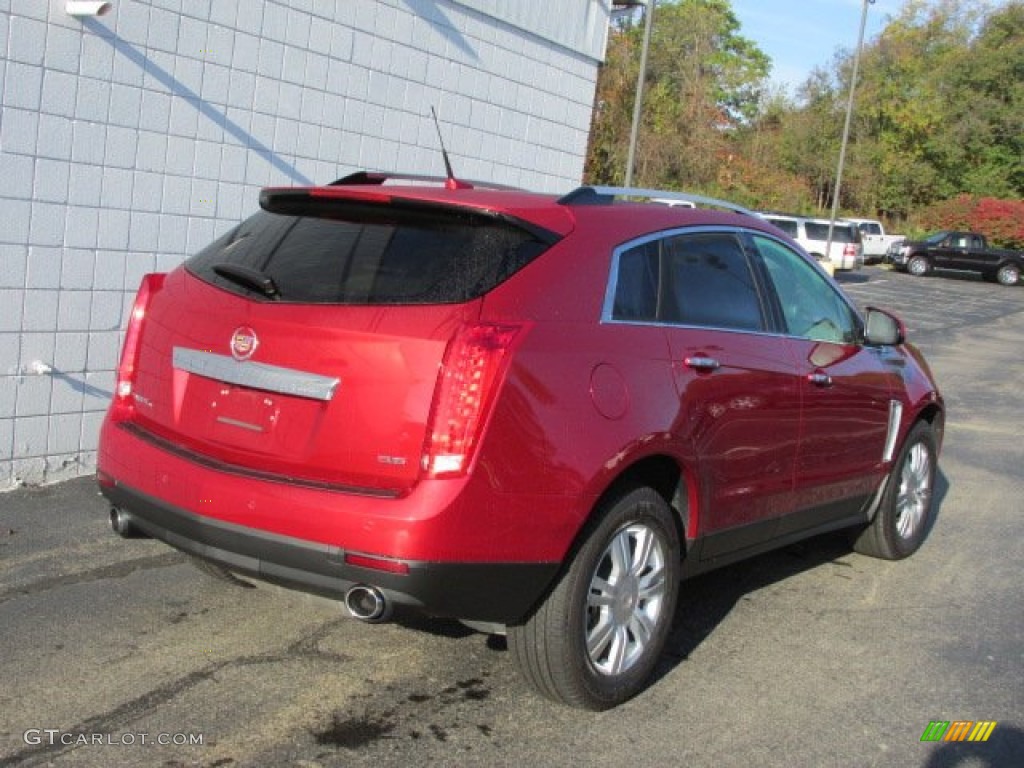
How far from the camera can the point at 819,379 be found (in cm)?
500

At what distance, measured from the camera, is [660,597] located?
4.12 metres

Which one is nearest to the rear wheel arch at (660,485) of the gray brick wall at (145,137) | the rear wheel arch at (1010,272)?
the gray brick wall at (145,137)

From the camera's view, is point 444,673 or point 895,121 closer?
point 444,673

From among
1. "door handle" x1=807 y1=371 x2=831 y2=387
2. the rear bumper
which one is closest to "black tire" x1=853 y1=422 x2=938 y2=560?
"door handle" x1=807 y1=371 x2=831 y2=387

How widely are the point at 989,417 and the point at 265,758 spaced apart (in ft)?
33.8

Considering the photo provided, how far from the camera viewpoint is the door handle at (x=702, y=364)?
411cm

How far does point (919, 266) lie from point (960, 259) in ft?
4.86

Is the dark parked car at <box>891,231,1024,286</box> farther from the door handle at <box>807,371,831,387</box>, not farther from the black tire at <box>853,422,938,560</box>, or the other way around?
the door handle at <box>807,371,831,387</box>

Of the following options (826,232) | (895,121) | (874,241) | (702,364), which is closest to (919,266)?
(874,241)

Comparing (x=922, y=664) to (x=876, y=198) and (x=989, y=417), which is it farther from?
(x=876, y=198)

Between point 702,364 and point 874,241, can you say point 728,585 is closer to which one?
point 702,364

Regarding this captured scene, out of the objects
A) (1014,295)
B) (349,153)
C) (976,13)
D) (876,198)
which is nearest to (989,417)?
(349,153)

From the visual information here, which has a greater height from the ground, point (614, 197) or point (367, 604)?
point (614, 197)

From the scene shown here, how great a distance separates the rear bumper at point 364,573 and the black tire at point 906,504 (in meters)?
3.06
